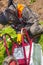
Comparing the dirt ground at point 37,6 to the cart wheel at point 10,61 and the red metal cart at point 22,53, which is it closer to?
the red metal cart at point 22,53

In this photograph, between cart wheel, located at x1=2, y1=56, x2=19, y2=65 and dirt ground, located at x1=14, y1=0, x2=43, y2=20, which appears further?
dirt ground, located at x1=14, y1=0, x2=43, y2=20

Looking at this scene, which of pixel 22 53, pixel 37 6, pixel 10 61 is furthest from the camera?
pixel 37 6

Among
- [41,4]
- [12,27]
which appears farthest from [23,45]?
[41,4]

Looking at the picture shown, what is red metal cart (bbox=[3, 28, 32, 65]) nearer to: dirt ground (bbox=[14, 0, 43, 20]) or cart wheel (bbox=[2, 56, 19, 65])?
cart wheel (bbox=[2, 56, 19, 65])

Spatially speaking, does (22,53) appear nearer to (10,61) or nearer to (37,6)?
(10,61)

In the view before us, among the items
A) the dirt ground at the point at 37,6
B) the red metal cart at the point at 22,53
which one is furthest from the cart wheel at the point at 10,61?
the dirt ground at the point at 37,6

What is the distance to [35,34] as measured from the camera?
7.46 meters

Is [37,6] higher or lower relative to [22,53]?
higher

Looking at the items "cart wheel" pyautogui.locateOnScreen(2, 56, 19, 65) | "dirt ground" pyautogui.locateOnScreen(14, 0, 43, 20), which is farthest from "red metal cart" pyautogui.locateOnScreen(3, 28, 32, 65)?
"dirt ground" pyautogui.locateOnScreen(14, 0, 43, 20)

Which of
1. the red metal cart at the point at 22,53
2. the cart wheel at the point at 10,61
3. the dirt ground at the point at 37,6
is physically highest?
the dirt ground at the point at 37,6

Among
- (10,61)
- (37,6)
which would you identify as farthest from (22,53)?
(37,6)

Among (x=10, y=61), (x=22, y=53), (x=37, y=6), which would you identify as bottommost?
(x=10, y=61)

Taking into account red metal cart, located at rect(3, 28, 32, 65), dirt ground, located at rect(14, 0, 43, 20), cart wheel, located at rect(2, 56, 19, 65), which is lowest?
cart wheel, located at rect(2, 56, 19, 65)

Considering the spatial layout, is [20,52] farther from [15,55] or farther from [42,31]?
[42,31]
